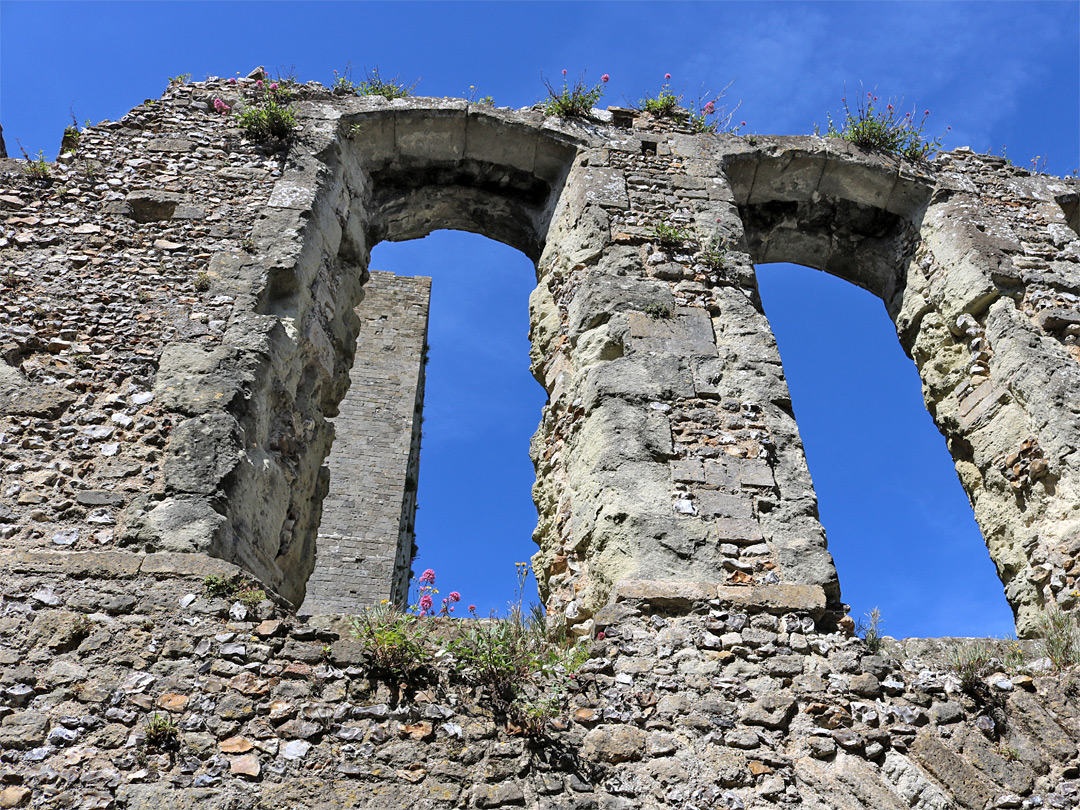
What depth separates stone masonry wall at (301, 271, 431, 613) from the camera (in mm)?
10508

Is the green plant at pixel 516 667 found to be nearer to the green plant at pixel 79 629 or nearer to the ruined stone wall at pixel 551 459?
the ruined stone wall at pixel 551 459

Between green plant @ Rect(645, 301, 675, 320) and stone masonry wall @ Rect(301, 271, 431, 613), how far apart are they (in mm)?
5034

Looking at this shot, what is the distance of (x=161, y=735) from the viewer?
3.21 m

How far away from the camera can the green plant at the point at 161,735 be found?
10.5ft

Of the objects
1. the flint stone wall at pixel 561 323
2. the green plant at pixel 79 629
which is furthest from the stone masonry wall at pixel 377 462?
the green plant at pixel 79 629

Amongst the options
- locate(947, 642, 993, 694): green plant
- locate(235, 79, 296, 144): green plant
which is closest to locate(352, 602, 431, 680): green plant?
locate(947, 642, 993, 694): green plant

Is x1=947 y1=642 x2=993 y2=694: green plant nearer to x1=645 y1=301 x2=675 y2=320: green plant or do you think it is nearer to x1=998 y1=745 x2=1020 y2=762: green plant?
x1=998 y1=745 x2=1020 y2=762: green plant

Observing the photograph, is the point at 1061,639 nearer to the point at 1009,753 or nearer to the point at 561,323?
the point at 1009,753

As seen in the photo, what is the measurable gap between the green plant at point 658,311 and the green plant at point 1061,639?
2.64 metres

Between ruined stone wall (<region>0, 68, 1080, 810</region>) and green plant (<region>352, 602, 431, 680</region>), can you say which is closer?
ruined stone wall (<region>0, 68, 1080, 810</region>)

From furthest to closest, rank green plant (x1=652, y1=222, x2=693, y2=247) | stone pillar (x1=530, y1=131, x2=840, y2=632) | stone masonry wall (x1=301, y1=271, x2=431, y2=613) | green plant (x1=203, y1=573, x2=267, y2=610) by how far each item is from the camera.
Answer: stone masonry wall (x1=301, y1=271, x2=431, y2=613)
green plant (x1=652, y1=222, x2=693, y2=247)
stone pillar (x1=530, y1=131, x2=840, y2=632)
green plant (x1=203, y1=573, x2=267, y2=610)

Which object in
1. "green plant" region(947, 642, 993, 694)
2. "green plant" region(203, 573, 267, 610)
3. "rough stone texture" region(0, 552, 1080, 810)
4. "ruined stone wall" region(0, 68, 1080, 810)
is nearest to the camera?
"rough stone texture" region(0, 552, 1080, 810)

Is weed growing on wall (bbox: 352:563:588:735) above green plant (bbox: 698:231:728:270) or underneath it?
underneath

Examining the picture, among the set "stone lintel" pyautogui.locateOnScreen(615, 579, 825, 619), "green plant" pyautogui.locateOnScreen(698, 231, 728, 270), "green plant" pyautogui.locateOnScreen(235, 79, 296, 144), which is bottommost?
"stone lintel" pyautogui.locateOnScreen(615, 579, 825, 619)
